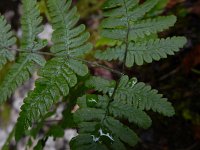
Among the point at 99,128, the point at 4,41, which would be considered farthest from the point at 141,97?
the point at 4,41

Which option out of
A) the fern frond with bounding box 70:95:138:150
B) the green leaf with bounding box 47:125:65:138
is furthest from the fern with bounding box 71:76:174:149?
the green leaf with bounding box 47:125:65:138

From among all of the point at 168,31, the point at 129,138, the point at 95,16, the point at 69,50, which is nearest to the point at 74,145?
the point at 129,138

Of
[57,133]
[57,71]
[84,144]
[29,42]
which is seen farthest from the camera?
[57,133]

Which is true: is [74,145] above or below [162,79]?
above

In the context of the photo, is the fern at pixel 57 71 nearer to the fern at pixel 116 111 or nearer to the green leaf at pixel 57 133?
the fern at pixel 116 111

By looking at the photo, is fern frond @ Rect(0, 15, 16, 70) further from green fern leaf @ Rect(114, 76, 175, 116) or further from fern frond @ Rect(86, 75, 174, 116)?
green fern leaf @ Rect(114, 76, 175, 116)

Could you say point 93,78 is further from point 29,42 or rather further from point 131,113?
point 29,42

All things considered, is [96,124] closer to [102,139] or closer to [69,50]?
[102,139]
